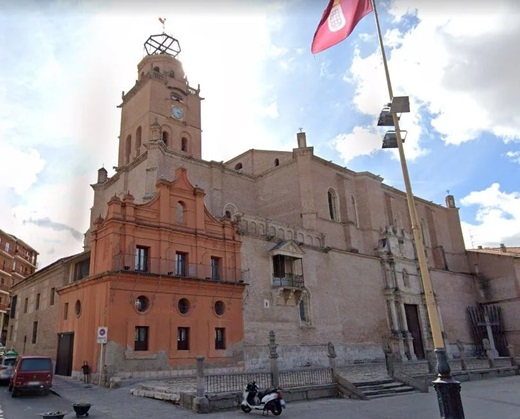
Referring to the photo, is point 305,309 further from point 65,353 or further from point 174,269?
point 65,353

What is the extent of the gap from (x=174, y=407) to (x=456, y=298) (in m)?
35.7

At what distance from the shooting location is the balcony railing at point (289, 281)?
85.9ft

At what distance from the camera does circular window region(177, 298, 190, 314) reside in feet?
70.6

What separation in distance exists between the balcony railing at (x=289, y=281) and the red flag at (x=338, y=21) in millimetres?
17284

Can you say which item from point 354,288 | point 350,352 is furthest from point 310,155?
point 350,352

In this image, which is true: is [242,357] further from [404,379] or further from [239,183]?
[239,183]

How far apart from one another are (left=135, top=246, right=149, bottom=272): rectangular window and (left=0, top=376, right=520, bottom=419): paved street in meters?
5.51

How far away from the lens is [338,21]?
10.9 m

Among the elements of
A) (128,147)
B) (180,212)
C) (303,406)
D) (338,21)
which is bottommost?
(303,406)

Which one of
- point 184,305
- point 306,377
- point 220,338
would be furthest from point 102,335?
point 306,377

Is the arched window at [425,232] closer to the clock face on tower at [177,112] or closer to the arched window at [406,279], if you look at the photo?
the arched window at [406,279]

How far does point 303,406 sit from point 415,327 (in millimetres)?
24476

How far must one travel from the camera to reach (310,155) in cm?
3400

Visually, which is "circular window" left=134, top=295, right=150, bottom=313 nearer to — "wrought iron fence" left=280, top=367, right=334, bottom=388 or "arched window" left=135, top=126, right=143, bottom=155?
"wrought iron fence" left=280, top=367, right=334, bottom=388
